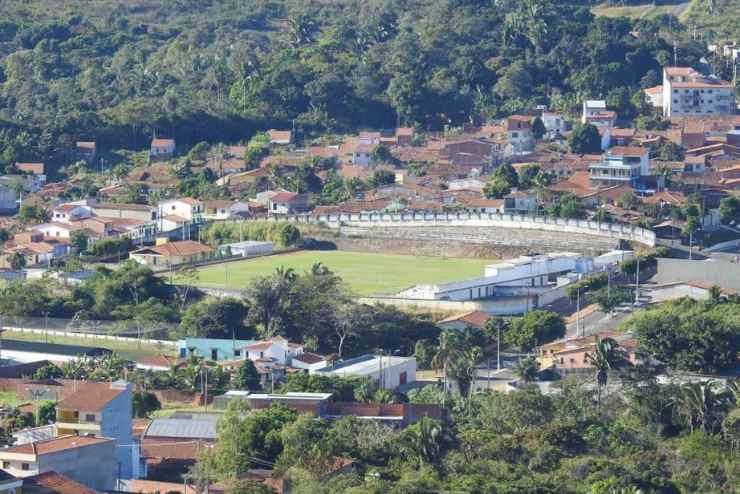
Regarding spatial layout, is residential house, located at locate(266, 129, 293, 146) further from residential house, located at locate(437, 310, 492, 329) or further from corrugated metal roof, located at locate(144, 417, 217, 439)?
corrugated metal roof, located at locate(144, 417, 217, 439)

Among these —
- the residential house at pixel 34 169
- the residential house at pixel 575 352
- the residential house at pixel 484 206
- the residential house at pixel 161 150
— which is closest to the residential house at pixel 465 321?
the residential house at pixel 575 352

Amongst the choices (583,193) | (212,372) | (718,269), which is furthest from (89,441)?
(583,193)

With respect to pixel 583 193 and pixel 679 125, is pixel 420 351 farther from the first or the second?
pixel 679 125

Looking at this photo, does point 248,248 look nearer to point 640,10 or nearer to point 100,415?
point 100,415

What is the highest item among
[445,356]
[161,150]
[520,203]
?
[161,150]

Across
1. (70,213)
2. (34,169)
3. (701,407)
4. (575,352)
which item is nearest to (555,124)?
(34,169)

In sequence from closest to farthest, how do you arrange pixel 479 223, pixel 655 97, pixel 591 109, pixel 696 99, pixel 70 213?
1. pixel 479 223
2. pixel 70 213
3. pixel 591 109
4. pixel 696 99
5. pixel 655 97

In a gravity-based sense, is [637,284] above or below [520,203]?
below

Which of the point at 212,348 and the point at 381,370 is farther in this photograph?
the point at 212,348
